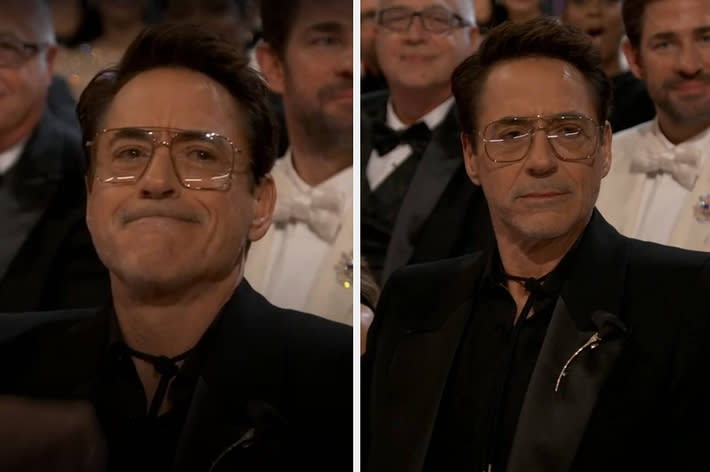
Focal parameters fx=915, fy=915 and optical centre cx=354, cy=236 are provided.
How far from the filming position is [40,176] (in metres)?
2.08

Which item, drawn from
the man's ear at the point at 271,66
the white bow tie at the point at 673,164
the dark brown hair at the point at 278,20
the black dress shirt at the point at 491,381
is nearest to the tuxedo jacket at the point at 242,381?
the black dress shirt at the point at 491,381

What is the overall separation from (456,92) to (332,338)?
65cm

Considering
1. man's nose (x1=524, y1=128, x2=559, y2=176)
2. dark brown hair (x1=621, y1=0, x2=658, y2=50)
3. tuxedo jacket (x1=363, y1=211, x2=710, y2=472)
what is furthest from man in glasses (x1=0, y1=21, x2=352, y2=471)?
dark brown hair (x1=621, y1=0, x2=658, y2=50)

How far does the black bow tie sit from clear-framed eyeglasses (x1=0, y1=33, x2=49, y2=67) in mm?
794

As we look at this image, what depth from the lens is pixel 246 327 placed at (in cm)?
207

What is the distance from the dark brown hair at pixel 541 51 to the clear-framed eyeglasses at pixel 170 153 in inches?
23.4

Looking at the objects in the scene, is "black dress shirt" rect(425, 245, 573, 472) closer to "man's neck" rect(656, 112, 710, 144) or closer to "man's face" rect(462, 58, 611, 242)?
"man's face" rect(462, 58, 611, 242)

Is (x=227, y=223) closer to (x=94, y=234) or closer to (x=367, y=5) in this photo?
(x=94, y=234)

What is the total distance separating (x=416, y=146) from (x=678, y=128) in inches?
23.8

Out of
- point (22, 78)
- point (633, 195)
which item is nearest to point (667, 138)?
point (633, 195)

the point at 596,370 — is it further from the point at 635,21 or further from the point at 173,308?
the point at 173,308

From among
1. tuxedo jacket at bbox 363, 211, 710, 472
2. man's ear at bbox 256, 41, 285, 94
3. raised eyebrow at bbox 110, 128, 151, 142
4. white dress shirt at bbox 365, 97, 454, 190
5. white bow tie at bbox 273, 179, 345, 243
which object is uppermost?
man's ear at bbox 256, 41, 285, 94

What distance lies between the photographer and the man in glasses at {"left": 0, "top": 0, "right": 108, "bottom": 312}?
2.06 m

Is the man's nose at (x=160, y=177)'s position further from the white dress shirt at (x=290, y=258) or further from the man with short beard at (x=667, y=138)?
the man with short beard at (x=667, y=138)
